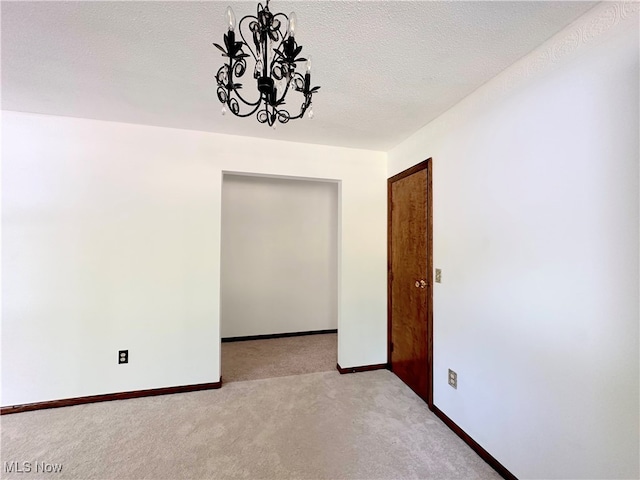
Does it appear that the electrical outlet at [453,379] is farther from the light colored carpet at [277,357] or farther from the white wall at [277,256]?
the white wall at [277,256]

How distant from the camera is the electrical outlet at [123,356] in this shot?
248 centimetres

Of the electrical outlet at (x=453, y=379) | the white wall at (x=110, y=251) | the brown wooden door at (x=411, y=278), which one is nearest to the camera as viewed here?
the electrical outlet at (x=453, y=379)

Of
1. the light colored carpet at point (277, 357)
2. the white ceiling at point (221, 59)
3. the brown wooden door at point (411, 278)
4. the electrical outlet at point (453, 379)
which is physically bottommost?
the light colored carpet at point (277, 357)

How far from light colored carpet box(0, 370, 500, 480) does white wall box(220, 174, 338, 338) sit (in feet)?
5.29

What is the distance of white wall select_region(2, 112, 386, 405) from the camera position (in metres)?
2.31

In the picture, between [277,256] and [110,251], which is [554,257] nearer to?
[110,251]

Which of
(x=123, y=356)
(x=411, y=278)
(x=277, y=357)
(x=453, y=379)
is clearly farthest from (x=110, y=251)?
(x=453, y=379)

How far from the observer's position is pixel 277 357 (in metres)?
3.44

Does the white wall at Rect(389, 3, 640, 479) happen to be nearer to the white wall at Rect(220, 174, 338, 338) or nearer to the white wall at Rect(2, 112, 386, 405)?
the white wall at Rect(2, 112, 386, 405)

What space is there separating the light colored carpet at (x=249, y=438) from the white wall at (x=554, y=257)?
430mm

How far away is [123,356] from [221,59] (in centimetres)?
244

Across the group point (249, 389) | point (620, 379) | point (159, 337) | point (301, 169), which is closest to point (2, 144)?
point (159, 337)

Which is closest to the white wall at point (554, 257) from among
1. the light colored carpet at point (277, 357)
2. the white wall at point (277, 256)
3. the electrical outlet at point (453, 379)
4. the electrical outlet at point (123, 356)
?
the electrical outlet at point (453, 379)

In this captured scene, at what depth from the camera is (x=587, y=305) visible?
1.30 meters
